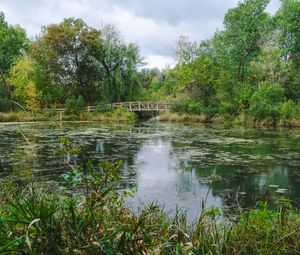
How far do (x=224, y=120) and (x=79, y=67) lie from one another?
1735 cm

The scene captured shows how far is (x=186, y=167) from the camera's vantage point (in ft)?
31.2

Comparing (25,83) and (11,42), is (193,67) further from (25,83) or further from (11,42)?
(11,42)

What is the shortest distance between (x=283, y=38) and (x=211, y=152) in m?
27.3

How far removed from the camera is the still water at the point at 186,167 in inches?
261

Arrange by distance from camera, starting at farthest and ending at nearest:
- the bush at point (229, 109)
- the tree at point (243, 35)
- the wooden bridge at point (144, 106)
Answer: the wooden bridge at point (144, 106)
the tree at point (243, 35)
the bush at point (229, 109)

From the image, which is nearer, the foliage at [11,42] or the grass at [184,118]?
the grass at [184,118]

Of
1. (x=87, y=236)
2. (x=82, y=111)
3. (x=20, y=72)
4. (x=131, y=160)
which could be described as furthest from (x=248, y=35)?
(x=87, y=236)

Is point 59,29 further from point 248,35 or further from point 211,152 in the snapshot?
point 211,152

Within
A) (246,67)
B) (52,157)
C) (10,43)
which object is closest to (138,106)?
(246,67)

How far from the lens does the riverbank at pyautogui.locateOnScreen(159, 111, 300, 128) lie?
23.7m

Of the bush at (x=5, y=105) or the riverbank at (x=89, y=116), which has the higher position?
the bush at (x=5, y=105)

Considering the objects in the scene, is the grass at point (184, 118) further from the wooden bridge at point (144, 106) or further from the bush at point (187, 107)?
the wooden bridge at point (144, 106)

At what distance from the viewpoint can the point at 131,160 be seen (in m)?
10.6

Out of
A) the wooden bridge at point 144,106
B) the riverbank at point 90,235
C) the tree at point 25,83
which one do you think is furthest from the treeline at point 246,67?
the riverbank at point 90,235
